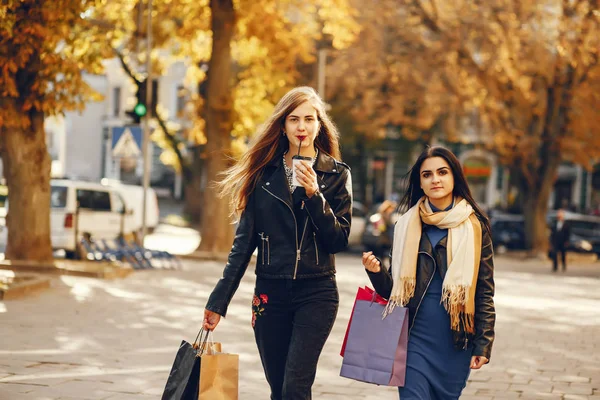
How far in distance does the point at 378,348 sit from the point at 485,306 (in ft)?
1.88

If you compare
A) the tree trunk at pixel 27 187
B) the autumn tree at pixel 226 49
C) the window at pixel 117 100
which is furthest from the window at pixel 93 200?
the window at pixel 117 100

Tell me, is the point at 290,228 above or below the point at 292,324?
above

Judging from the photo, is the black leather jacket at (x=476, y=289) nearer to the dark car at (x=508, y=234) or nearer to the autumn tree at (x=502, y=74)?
the autumn tree at (x=502, y=74)

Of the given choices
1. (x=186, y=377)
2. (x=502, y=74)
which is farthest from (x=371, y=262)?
(x=502, y=74)

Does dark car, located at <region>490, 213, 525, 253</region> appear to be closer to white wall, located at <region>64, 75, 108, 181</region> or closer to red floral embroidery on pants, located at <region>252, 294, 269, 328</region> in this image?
white wall, located at <region>64, 75, 108, 181</region>

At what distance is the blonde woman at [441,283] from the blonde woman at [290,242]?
0.85ft

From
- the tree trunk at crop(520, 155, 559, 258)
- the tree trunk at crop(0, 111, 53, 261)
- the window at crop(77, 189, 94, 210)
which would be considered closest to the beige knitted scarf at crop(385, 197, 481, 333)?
the tree trunk at crop(0, 111, 53, 261)

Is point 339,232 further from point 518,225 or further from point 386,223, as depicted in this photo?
point 518,225

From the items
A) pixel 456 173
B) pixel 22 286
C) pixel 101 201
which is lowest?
pixel 22 286

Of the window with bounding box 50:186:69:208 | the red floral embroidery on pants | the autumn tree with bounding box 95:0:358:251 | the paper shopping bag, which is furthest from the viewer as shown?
the autumn tree with bounding box 95:0:358:251

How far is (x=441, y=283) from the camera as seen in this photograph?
495cm

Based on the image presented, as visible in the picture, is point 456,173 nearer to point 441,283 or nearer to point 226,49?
point 441,283

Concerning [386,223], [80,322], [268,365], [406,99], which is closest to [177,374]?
[268,365]

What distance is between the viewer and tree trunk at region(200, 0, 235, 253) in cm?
2270
